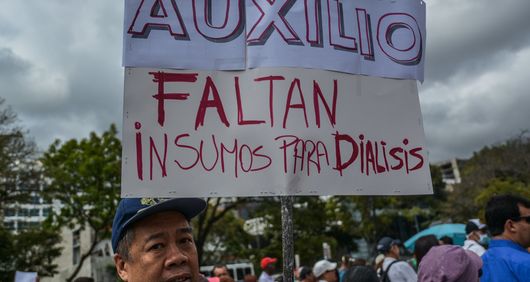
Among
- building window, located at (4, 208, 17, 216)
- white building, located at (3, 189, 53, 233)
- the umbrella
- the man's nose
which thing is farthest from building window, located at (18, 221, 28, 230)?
the man's nose

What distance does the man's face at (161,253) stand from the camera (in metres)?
1.87

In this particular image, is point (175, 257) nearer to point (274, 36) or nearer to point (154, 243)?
point (154, 243)

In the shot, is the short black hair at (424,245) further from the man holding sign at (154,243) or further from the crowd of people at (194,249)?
the man holding sign at (154,243)

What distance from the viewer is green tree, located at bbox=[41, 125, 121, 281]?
20.0 metres

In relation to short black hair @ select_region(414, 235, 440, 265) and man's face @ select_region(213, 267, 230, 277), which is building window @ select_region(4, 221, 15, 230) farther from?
short black hair @ select_region(414, 235, 440, 265)

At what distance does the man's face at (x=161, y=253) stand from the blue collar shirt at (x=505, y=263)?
6.28 ft

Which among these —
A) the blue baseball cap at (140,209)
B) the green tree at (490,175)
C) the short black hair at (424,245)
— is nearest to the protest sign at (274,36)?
the blue baseball cap at (140,209)

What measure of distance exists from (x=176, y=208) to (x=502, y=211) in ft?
7.03

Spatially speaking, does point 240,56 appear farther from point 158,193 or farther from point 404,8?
point 404,8

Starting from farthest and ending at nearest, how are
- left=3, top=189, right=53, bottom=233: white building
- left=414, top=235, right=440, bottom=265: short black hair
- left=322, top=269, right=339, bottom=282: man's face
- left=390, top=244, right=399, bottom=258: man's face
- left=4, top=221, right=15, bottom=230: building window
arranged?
left=4, top=221, right=15, bottom=230: building window < left=3, top=189, right=53, bottom=233: white building < left=322, top=269, right=339, bottom=282: man's face < left=390, top=244, right=399, bottom=258: man's face < left=414, top=235, right=440, bottom=265: short black hair

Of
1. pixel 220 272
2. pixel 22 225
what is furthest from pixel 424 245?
pixel 22 225

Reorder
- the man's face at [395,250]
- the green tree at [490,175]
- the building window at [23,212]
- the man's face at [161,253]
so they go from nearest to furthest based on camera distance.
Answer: the man's face at [161,253]
the man's face at [395,250]
the building window at [23,212]
the green tree at [490,175]

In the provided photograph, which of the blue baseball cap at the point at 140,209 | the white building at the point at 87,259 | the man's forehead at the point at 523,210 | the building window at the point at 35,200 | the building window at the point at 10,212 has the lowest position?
the white building at the point at 87,259

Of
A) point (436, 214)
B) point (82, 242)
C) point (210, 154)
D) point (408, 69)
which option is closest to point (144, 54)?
point (210, 154)
